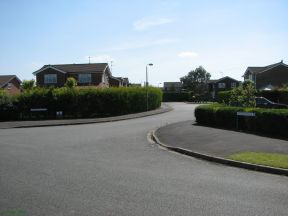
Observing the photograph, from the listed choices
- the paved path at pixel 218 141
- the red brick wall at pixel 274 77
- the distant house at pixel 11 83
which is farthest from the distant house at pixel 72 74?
the paved path at pixel 218 141

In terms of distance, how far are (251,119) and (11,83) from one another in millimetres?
57819

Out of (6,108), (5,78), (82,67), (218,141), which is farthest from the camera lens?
(5,78)

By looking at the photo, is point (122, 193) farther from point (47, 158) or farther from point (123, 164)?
point (47, 158)

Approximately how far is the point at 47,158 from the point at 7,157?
1.41 metres

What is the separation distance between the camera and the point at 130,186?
8.52 metres

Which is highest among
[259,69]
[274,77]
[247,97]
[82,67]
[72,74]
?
[82,67]

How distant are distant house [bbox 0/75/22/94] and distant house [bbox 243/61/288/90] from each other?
41.9m

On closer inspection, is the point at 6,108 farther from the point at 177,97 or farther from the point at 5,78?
the point at 177,97

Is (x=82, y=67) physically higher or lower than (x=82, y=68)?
higher

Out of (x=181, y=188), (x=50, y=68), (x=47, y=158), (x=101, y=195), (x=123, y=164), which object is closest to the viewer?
(x=101, y=195)

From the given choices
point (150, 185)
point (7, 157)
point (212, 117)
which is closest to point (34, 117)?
point (212, 117)

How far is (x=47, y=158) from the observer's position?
12.7 meters

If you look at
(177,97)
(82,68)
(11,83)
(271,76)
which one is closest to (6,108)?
(82,68)

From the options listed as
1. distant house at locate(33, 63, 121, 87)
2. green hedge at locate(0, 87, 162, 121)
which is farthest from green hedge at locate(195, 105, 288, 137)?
distant house at locate(33, 63, 121, 87)
